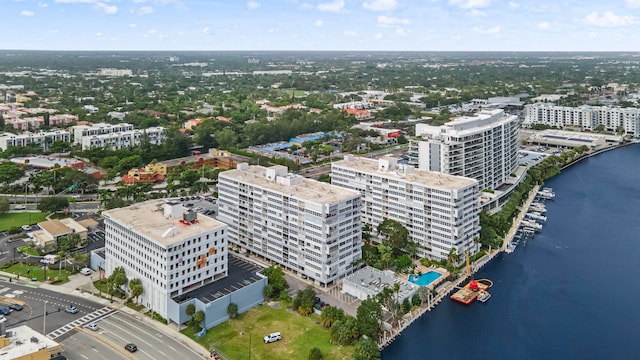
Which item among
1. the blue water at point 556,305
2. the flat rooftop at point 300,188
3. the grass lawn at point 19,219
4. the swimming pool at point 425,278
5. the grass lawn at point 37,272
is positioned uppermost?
the flat rooftop at point 300,188

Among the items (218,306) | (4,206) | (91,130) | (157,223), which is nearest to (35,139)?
(91,130)

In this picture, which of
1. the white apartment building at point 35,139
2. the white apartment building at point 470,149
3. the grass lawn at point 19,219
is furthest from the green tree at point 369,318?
the white apartment building at point 35,139

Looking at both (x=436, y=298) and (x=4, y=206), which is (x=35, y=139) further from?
(x=436, y=298)

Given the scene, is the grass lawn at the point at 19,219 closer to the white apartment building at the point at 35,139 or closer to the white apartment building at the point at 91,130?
the white apartment building at the point at 35,139

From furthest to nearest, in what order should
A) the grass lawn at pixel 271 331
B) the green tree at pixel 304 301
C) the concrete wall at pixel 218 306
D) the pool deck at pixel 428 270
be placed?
the pool deck at pixel 428 270 → the green tree at pixel 304 301 → the concrete wall at pixel 218 306 → the grass lawn at pixel 271 331

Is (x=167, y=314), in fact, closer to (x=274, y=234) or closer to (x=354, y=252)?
(x=274, y=234)

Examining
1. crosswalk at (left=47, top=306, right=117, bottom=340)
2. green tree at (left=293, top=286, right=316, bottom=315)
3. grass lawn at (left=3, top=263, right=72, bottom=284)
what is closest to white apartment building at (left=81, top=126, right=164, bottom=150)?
grass lawn at (left=3, top=263, right=72, bottom=284)

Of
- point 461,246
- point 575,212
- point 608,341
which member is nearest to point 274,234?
point 461,246
